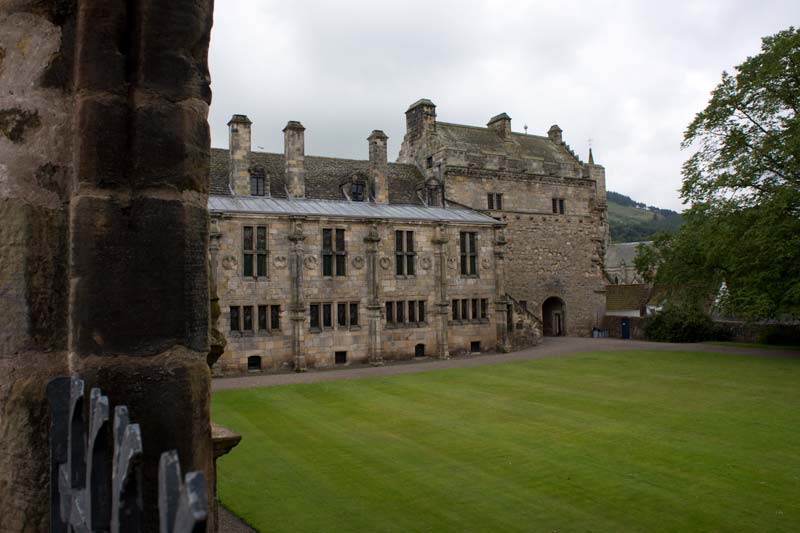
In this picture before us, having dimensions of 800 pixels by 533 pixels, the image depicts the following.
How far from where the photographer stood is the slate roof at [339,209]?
25.8 m

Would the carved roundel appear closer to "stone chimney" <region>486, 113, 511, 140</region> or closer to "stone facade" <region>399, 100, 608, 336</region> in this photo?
"stone facade" <region>399, 100, 608, 336</region>

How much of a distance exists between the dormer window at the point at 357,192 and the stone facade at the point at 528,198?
15.3 ft

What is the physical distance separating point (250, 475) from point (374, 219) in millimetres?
18249

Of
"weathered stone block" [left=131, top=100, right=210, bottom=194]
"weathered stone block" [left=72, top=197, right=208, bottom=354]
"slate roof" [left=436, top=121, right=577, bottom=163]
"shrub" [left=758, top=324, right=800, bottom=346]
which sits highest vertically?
"slate roof" [left=436, top=121, right=577, bottom=163]

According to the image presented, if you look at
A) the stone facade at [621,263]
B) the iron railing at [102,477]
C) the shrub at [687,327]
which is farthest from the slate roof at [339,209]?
the stone facade at [621,263]

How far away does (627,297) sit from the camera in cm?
4606

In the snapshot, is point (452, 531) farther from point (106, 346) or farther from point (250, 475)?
point (106, 346)

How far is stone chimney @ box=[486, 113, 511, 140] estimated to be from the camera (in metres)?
40.3

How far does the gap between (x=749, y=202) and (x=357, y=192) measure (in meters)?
19.6

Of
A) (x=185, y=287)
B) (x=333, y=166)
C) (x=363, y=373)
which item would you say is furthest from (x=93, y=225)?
(x=333, y=166)

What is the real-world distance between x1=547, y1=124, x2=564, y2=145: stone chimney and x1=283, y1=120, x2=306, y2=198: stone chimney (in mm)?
22028

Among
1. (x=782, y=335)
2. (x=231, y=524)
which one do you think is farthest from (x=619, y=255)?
(x=231, y=524)

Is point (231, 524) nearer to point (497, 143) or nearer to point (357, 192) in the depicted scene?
point (357, 192)

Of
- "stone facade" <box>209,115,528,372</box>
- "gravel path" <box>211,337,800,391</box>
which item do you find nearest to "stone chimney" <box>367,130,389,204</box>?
"stone facade" <box>209,115,528,372</box>
